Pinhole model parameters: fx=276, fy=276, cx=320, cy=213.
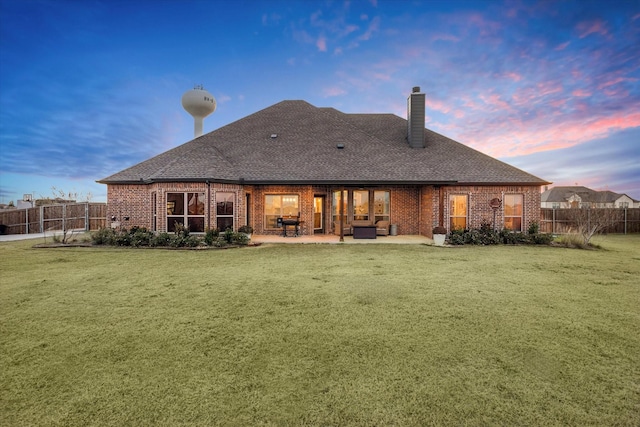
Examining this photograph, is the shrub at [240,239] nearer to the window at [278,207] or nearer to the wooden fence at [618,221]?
the window at [278,207]

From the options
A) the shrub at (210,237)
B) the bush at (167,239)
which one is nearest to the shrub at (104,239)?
the bush at (167,239)

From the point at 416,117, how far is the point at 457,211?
20.5 feet

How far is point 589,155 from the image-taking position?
1727 cm

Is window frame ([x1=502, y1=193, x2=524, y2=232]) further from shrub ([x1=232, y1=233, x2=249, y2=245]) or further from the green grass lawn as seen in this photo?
shrub ([x1=232, y1=233, x2=249, y2=245])

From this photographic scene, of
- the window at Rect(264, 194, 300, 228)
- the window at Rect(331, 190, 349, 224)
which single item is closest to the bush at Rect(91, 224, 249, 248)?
the window at Rect(264, 194, 300, 228)

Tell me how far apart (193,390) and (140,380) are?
64 centimetres

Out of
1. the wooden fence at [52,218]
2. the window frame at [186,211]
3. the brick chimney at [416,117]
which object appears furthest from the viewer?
the wooden fence at [52,218]

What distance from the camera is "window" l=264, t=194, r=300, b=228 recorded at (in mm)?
15727

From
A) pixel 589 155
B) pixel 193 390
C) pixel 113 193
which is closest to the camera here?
pixel 193 390

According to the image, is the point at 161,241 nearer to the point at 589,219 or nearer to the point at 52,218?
the point at 52,218

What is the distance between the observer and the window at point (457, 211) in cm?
1483

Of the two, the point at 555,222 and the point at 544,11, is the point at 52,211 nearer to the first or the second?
the point at 544,11

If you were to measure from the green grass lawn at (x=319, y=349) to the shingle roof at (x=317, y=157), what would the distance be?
25.9 ft

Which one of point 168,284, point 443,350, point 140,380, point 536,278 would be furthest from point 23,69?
point 536,278
